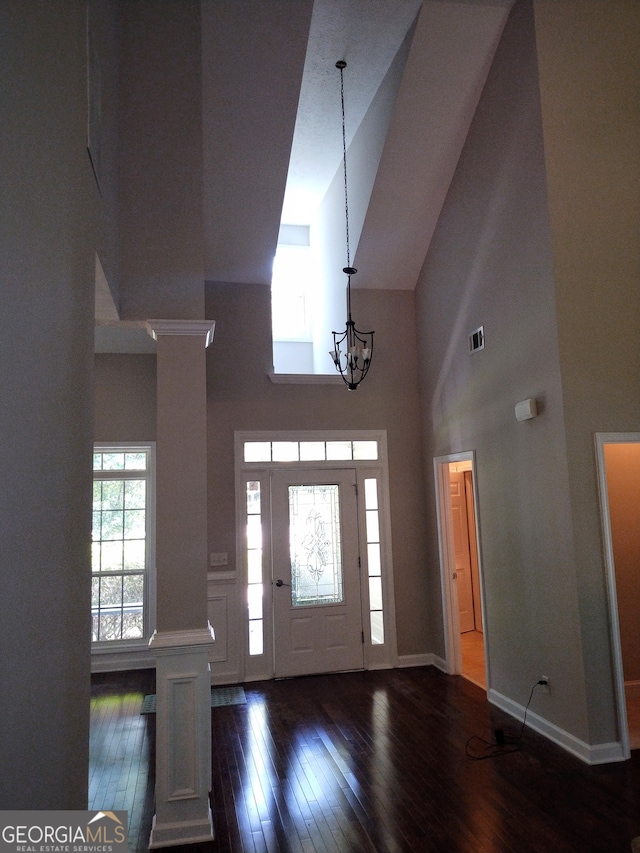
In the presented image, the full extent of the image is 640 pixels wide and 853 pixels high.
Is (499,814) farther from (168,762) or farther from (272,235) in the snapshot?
(272,235)

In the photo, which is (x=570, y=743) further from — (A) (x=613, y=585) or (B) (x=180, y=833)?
(B) (x=180, y=833)

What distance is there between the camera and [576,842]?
9.10ft

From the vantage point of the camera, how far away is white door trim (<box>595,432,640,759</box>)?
3.61 meters

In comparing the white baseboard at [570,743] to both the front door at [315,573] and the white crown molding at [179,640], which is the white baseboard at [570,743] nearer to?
the front door at [315,573]

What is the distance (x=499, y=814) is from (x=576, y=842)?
1.28 ft

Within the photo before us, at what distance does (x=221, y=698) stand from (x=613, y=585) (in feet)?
10.7

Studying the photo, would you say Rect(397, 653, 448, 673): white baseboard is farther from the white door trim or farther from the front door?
the white door trim

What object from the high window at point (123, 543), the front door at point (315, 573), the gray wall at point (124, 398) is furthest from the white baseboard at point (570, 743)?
the gray wall at point (124, 398)

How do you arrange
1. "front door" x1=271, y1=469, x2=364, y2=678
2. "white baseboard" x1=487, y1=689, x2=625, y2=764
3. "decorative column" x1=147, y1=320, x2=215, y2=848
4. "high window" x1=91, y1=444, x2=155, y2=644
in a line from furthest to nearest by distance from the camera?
"high window" x1=91, y1=444, x2=155, y2=644 < "front door" x1=271, y1=469, x2=364, y2=678 < "white baseboard" x1=487, y1=689, x2=625, y2=764 < "decorative column" x1=147, y1=320, x2=215, y2=848

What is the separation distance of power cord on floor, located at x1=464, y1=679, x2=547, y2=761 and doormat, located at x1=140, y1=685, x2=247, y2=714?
193 cm

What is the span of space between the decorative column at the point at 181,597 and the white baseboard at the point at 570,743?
2.24m

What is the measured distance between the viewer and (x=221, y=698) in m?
5.04

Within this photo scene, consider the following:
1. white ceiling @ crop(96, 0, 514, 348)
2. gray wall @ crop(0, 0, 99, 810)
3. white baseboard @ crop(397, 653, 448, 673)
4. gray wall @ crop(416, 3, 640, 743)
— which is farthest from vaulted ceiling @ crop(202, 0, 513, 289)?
white baseboard @ crop(397, 653, 448, 673)

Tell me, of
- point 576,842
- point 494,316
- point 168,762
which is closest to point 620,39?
point 494,316
